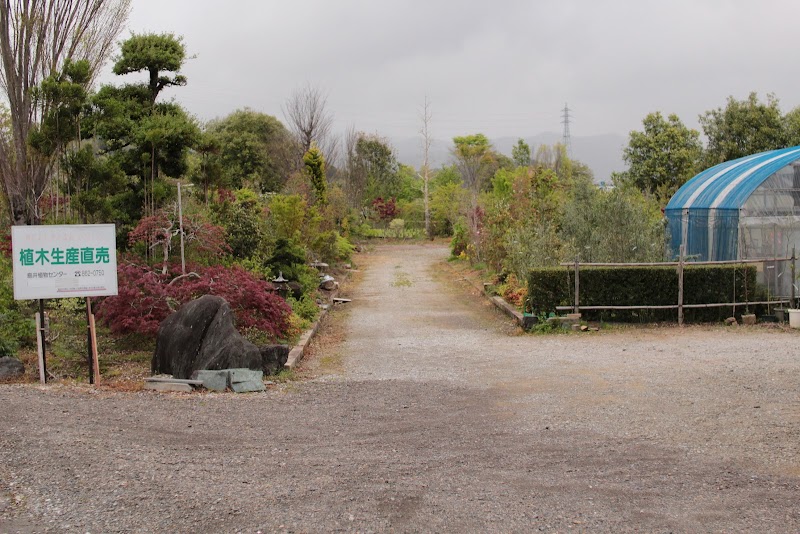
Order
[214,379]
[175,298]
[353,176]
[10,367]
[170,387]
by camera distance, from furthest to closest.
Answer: [353,176] < [175,298] < [10,367] < [214,379] < [170,387]

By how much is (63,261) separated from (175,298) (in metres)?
1.96

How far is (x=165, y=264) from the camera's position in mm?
10898

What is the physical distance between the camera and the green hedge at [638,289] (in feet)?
44.7

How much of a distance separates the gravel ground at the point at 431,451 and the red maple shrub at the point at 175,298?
121 centimetres

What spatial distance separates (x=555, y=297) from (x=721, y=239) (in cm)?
491

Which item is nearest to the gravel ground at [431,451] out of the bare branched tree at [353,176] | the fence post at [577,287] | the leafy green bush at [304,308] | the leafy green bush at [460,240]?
the fence post at [577,287]

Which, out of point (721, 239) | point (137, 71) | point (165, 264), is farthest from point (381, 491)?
point (721, 239)

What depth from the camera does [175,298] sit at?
10258 millimetres

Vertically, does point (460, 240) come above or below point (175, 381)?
A: above

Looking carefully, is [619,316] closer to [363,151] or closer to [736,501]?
[736,501]

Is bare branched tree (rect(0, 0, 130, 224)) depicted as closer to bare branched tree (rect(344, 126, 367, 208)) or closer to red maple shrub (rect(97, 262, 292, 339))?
red maple shrub (rect(97, 262, 292, 339))

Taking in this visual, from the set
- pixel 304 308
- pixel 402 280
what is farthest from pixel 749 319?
pixel 402 280

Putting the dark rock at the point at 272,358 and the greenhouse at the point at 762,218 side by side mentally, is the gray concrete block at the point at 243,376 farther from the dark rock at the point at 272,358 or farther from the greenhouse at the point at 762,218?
the greenhouse at the point at 762,218

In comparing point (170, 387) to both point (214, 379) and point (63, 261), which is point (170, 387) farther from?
point (63, 261)
